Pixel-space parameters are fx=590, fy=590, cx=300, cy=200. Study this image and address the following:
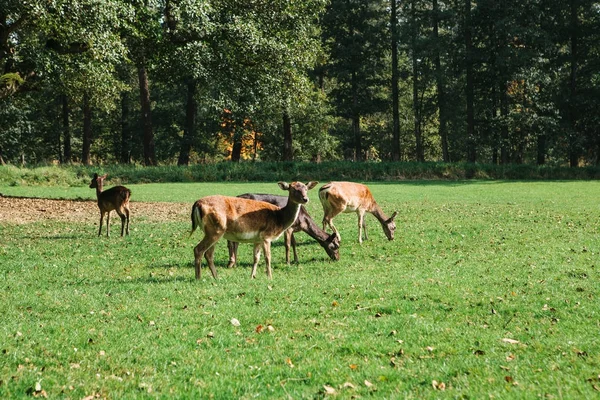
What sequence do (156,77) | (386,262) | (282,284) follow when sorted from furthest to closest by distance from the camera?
(156,77)
(386,262)
(282,284)

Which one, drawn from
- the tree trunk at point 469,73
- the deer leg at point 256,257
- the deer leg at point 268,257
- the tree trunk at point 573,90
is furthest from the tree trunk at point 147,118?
the deer leg at point 268,257

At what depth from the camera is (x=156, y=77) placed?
23.0m

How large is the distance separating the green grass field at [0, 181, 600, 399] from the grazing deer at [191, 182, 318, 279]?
0.57 metres

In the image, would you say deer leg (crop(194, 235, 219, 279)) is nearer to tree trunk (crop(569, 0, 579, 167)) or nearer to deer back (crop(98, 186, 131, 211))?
deer back (crop(98, 186, 131, 211))

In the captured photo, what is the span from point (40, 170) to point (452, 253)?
28.8 m

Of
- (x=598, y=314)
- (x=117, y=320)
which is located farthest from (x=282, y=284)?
(x=598, y=314)

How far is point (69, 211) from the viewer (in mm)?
20703

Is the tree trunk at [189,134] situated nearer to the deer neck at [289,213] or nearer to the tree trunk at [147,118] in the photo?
the tree trunk at [147,118]

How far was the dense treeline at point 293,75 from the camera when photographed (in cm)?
1978

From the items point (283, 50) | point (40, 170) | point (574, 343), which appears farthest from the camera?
point (40, 170)

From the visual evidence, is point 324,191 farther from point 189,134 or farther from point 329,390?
point 189,134

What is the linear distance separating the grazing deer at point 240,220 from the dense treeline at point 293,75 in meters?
8.66

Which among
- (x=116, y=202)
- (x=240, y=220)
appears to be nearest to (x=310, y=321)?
(x=240, y=220)

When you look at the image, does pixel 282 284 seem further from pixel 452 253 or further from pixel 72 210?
pixel 72 210
